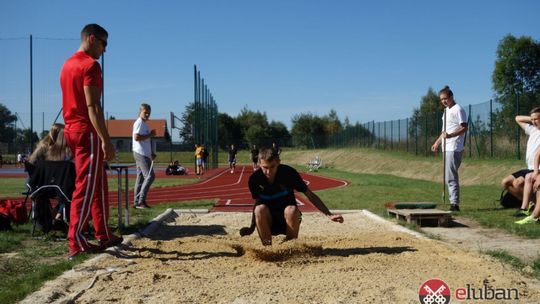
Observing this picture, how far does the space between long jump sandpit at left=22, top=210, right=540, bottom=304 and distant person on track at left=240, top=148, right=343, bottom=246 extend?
0.22 meters

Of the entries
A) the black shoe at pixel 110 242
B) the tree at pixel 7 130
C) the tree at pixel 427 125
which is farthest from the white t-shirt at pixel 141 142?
the tree at pixel 7 130

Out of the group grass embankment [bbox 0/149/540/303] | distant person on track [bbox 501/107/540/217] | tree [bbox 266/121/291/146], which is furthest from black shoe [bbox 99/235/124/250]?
tree [bbox 266/121/291/146]

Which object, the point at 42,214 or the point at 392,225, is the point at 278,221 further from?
the point at 42,214

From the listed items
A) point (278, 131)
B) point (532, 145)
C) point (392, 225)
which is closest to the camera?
point (392, 225)

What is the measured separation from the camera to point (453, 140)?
29.9 ft

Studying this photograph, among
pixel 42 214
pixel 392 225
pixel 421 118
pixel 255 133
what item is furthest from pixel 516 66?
pixel 42 214

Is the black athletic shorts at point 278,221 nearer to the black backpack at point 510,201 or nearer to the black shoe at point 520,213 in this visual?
the black shoe at point 520,213

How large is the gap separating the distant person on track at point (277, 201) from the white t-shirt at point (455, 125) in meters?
4.51

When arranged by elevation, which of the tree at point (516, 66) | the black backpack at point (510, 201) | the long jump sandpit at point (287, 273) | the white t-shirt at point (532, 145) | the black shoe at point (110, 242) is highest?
the tree at point (516, 66)

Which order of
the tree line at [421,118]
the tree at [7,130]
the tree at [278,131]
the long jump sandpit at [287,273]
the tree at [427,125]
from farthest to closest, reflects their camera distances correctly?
the tree at [278,131], the tree at [7,130], the tree at [427,125], the tree line at [421,118], the long jump sandpit at [287,273]

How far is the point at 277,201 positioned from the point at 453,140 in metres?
4.82

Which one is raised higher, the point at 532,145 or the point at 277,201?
the point at 532,145

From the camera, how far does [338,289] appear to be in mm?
A: 3721

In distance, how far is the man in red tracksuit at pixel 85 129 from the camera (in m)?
5.08
